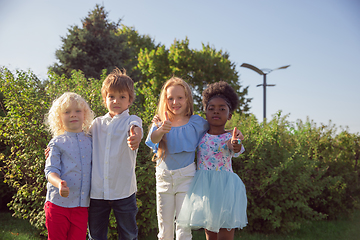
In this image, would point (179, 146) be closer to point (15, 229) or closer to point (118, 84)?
point (118, 84)

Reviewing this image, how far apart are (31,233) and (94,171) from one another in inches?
134

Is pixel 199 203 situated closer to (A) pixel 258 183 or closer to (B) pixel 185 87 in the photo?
(B) pixel 185 87

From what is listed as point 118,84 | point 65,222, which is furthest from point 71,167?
point 118,84

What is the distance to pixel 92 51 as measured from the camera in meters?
14.7

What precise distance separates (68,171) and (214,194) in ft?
4.36

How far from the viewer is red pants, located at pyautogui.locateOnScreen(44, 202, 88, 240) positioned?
7.64ft

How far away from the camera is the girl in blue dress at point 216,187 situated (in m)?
2.50

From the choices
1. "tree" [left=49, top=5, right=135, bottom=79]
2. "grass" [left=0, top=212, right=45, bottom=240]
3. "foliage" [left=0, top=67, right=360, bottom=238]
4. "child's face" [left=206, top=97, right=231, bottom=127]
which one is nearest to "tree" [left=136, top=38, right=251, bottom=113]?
"tree" [left=49, top=5, right=135, bottom=79]

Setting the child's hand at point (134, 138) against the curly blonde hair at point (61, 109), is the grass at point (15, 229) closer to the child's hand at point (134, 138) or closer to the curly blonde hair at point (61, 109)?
the curly blonde hair at point (61, 109)

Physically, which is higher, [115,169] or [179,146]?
[179,146]

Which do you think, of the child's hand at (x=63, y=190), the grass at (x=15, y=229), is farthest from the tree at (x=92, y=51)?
the child's hand at (x=63, y=190)

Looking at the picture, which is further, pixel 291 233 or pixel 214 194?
pixel 291 233

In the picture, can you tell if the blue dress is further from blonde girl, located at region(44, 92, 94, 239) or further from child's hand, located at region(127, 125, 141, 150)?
blonde girl, located at region(44, 92, 94, 239)

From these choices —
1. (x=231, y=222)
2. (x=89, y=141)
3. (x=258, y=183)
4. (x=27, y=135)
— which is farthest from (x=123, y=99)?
(x=258, y=183)
